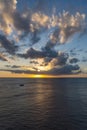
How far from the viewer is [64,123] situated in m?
62.5

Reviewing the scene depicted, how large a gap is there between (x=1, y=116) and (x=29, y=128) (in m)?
18.5

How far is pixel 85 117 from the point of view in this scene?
2817 inches

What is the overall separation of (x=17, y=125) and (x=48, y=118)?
13.1 m

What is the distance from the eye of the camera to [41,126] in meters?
59.4

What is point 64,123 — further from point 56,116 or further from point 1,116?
point 1,116

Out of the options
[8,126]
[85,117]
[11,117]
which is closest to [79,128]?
[85,117]

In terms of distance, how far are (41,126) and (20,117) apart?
13387mm

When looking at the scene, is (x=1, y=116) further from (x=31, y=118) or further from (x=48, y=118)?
(x=48, y=118)

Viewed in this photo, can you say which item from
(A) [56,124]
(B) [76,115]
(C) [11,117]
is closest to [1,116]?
(C) [11,117]

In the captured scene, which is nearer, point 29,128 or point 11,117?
point 29,128

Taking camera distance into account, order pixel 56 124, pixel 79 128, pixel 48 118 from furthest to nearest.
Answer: pixel 48 118 < pixel 56 124 < pixel 79 128

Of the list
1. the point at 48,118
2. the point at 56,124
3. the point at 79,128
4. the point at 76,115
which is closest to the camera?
the point at 79,128

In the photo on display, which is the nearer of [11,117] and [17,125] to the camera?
[17,125]

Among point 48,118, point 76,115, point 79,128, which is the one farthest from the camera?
point 76,115
